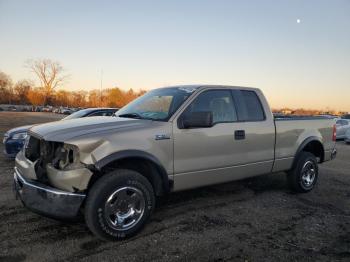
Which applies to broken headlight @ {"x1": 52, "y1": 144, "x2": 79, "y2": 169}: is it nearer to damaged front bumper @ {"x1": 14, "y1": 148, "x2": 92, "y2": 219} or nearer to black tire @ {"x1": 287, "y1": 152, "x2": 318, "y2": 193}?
damaged front bumper @ {"x1": 14, "y1": 148, "x2": 92, "y2": 219}

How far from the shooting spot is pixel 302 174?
595 centimetres

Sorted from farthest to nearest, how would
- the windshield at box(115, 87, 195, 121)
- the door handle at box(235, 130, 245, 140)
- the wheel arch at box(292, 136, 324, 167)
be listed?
1. the wheel arch at box(292, 136, 324, 167)
2. the door handle at box(235, 130, 245, 140)
3. the windshield at box(115, 87, 195, 121)

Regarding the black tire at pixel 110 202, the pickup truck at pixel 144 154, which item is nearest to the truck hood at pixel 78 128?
the pickup truck at pixel 144 154

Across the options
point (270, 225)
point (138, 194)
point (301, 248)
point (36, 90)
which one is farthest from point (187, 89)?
point (36, 90)

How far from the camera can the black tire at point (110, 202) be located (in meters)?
3.46

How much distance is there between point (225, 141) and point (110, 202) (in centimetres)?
191

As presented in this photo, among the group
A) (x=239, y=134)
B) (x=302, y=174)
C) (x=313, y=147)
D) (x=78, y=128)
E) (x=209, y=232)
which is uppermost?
(x=78, y=128)

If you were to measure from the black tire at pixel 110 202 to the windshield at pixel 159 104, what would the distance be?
950 mm

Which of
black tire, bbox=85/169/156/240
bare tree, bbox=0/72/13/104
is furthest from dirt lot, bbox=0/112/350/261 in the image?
bare tree, bbox=0/72/13/104

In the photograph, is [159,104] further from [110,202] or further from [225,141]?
[110,202]

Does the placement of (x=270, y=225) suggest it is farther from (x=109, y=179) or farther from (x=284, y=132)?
(x=109, y=179)

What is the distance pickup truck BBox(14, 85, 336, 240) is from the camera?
3.46 m

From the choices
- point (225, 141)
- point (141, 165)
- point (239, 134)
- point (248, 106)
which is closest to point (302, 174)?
point (248, 106)

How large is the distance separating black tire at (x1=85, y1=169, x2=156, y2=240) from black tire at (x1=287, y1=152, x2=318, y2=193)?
321 cm
